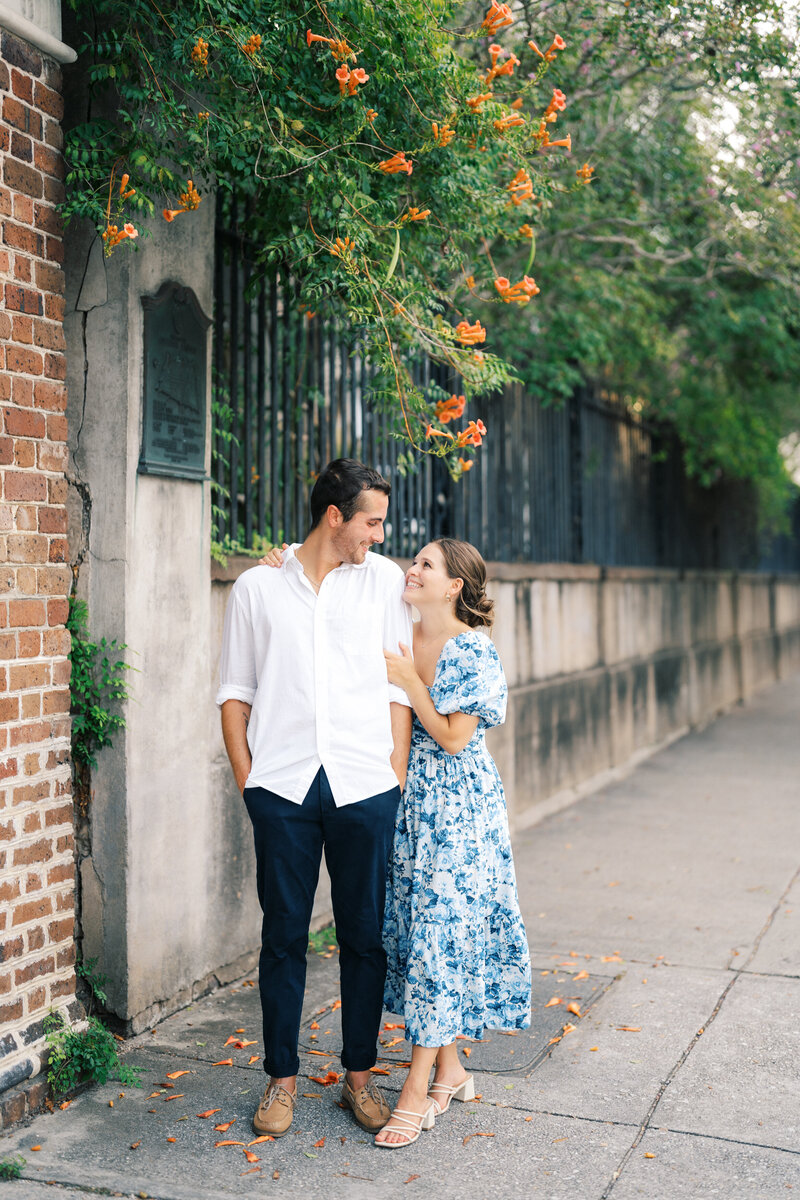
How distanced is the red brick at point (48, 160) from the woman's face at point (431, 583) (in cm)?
168

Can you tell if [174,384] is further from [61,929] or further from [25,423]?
[61,929]

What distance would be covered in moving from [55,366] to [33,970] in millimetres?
1881

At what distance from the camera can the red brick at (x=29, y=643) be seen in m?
3.46

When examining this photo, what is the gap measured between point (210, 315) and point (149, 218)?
47cm

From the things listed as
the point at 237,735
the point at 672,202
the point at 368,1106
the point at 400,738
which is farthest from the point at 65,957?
the point at 672,202

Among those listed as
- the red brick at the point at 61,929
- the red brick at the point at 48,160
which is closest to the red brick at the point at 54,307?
the red brick at the point at 48,160

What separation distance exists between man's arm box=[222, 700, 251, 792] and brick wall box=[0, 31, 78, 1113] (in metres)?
0.59

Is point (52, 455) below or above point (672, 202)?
below

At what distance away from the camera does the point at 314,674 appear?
3.32 meters

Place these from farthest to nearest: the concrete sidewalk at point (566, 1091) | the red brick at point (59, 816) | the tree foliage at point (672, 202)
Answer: the tree foliage at point (672, 202), the red brick at point (59, 816), the concrete sidewalk at point (566, 1091)

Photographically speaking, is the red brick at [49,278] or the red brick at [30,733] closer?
the red brick at [30,733]

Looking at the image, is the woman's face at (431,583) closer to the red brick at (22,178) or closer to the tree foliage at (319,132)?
the tree foliage at (319,132)

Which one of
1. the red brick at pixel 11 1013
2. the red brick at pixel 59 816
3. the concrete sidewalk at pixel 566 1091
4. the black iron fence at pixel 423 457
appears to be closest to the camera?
the concrete sidewalk at pixel 566 1091

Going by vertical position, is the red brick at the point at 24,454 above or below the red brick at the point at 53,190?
below
